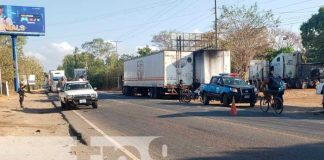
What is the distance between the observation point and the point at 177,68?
3528 centimetres

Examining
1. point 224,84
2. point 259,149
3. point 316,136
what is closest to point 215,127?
point 316,136

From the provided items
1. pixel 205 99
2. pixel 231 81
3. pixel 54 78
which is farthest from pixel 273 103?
pixel 54 78

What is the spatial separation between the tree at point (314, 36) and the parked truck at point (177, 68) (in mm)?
32809

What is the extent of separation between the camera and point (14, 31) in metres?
55.5

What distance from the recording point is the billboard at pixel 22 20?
179 ft

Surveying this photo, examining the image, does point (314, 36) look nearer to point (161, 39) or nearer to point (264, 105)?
point (161, 39)

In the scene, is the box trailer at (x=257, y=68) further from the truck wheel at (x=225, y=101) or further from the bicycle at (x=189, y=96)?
the truck wheel at (x=225, y=101)

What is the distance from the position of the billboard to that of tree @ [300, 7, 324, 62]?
118 feet

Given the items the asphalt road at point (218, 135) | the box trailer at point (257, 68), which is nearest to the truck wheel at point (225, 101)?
the asphalt road at point (218, 135)

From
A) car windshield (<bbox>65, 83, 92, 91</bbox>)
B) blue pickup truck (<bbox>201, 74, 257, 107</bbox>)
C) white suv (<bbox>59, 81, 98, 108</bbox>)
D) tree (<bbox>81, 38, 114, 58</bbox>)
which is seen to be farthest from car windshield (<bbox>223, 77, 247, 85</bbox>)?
tree (<bbox>81, 38, 114, 58</bbox>)

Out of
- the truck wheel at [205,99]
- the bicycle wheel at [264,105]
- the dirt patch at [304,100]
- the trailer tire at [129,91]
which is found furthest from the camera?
the trailer tire at [129,91]

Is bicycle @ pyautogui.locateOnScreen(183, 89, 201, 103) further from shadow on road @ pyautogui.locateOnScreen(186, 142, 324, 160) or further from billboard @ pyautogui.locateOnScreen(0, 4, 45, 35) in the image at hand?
billboard @ pyautogui.locateOnScreen(0, 4, 45, 35)

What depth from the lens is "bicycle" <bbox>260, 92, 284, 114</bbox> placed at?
20.1 m

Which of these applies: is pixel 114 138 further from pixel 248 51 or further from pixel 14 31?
pixel 14 31
